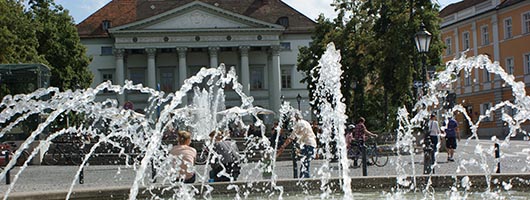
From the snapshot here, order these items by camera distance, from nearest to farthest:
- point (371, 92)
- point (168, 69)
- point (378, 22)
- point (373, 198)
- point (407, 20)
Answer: point (373, 198) < point (407, 20) < point (378, 22) < point (371, 92) < point (168, 69)

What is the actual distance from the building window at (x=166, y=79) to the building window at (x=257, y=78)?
306 inches

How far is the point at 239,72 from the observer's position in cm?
7294

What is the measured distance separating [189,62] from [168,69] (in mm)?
2145

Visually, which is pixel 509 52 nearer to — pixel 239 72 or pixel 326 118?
pixel 239 72

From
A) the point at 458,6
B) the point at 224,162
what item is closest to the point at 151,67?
the point at 458,6

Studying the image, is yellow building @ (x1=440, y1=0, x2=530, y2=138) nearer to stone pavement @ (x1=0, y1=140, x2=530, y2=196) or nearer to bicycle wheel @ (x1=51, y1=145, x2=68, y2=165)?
stone pavement @ (x1=0, y1=140, x2=530, y2=196)

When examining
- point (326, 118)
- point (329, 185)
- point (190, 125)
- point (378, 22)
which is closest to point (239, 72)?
point (190, 125)

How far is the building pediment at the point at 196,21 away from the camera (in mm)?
68188

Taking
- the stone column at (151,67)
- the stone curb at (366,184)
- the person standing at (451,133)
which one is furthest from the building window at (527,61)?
the stone curb at (366,184)

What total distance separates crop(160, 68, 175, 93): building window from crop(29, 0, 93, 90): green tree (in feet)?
64.7

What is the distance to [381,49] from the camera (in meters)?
36.3

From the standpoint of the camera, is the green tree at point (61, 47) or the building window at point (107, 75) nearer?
the green tree at point (61, 47)

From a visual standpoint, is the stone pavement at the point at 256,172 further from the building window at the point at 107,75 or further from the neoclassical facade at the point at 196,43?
the building window at the point at 107,75

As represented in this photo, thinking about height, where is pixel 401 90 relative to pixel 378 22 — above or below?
below
